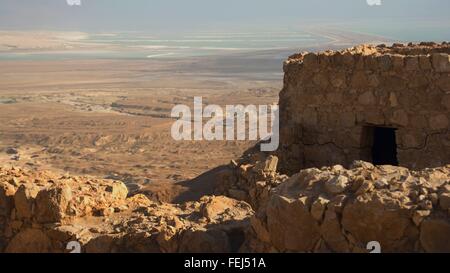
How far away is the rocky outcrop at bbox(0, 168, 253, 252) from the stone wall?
259 centimetres

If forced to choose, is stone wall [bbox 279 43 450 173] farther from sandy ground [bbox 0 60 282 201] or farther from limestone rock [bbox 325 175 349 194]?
limestone rock [bbox 325 175 349 194]

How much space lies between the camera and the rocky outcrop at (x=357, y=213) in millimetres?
3828

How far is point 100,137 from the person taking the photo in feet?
77.5

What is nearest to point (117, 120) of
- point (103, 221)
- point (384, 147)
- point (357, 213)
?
point (384, 147)

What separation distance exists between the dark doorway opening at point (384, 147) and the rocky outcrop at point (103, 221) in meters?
3.74

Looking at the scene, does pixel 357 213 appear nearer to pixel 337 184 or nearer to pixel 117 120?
pixel 337 184

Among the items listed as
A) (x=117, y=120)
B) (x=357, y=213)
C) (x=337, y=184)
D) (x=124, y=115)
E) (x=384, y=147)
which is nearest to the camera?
(x=357, y=213)

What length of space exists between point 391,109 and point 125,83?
37.4 m

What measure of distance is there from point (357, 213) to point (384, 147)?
215 inches

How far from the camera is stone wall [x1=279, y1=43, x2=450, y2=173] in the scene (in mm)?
7262

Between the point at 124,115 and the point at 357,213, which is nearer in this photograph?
the point at 357,213

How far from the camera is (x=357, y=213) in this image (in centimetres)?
399

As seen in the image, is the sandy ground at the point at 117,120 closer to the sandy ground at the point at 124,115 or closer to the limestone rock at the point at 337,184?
the sandy ground at the point at 124,115

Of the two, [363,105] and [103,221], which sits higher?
[363,105]
